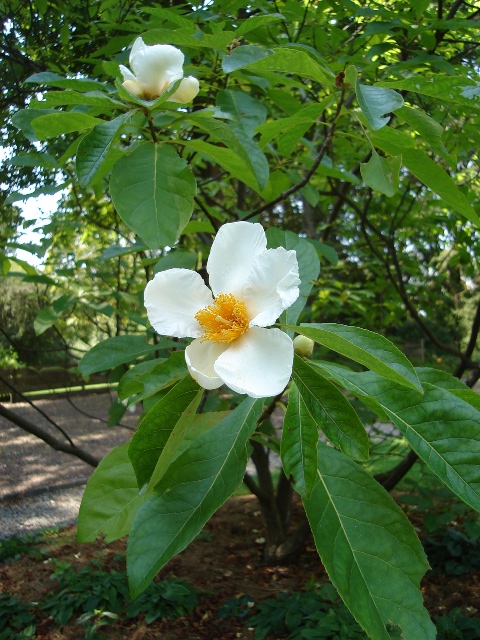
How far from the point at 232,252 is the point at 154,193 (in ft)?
0.82

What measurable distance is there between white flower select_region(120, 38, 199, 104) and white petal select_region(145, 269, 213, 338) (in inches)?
18.3

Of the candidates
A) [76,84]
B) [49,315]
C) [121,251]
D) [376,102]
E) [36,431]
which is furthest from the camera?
[49,315]

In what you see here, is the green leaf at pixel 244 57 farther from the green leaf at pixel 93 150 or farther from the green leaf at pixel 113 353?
the green leaf at pixel 113 353

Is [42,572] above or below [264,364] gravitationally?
below

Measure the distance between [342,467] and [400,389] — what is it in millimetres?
215

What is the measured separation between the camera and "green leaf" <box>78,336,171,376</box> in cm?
149

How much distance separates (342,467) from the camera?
3.43ft

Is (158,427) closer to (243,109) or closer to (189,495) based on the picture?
(189,495)

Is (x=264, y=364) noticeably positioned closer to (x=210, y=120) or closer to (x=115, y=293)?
(x=210, y=120)

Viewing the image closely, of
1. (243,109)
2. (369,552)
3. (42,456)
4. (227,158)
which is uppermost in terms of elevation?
(243,109)

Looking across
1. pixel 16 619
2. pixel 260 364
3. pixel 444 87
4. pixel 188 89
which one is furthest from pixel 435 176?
pixel 16 619

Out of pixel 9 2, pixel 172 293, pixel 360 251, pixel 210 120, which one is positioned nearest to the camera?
pixel 172 293

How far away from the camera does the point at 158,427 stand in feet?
2.86

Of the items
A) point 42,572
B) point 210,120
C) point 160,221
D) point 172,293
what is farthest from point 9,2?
point 42,572
